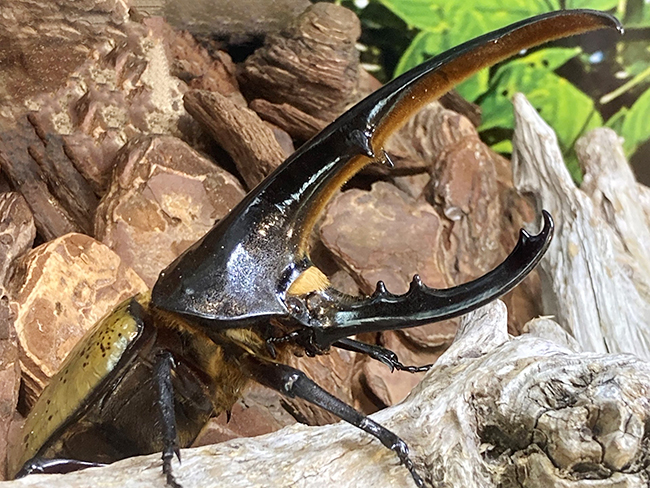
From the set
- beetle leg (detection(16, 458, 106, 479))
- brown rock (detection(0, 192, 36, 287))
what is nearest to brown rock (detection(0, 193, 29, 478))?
brown rock (detection(0, 192, 36, 287))

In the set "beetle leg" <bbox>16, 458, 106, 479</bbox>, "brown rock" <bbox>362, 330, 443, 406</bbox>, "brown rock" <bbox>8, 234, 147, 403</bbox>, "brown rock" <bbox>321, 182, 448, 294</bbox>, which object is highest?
"brown rock" <bbox>321, 182, 448, 294</bbox>

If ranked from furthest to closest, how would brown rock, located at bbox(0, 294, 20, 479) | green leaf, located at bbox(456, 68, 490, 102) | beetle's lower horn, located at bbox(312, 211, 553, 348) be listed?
green leaf, located at bbox(456, 68, 490, 102)
brown rock, located at bbox(0, 294, 20, 479)
beetle's lower horn, located at bbox(312, 211, 553, 348)

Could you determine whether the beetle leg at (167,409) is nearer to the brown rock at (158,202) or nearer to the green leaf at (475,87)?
the brown rock at (158,202)

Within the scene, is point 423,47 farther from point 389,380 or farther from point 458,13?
point 389,380

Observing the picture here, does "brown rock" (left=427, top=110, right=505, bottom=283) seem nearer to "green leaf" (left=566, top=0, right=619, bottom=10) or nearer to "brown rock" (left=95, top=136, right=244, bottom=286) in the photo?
"green leaf" (left=566, top=0, right=619, bottom=10)

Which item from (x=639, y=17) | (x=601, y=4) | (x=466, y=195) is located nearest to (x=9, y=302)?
(x=466, y=195)

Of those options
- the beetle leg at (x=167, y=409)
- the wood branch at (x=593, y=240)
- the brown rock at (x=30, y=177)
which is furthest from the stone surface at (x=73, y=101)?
the wood branch at (x=593, y=240)

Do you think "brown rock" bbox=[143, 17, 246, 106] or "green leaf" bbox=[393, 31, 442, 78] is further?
"green leaf" bbox=[393, 31, 442, 78]
